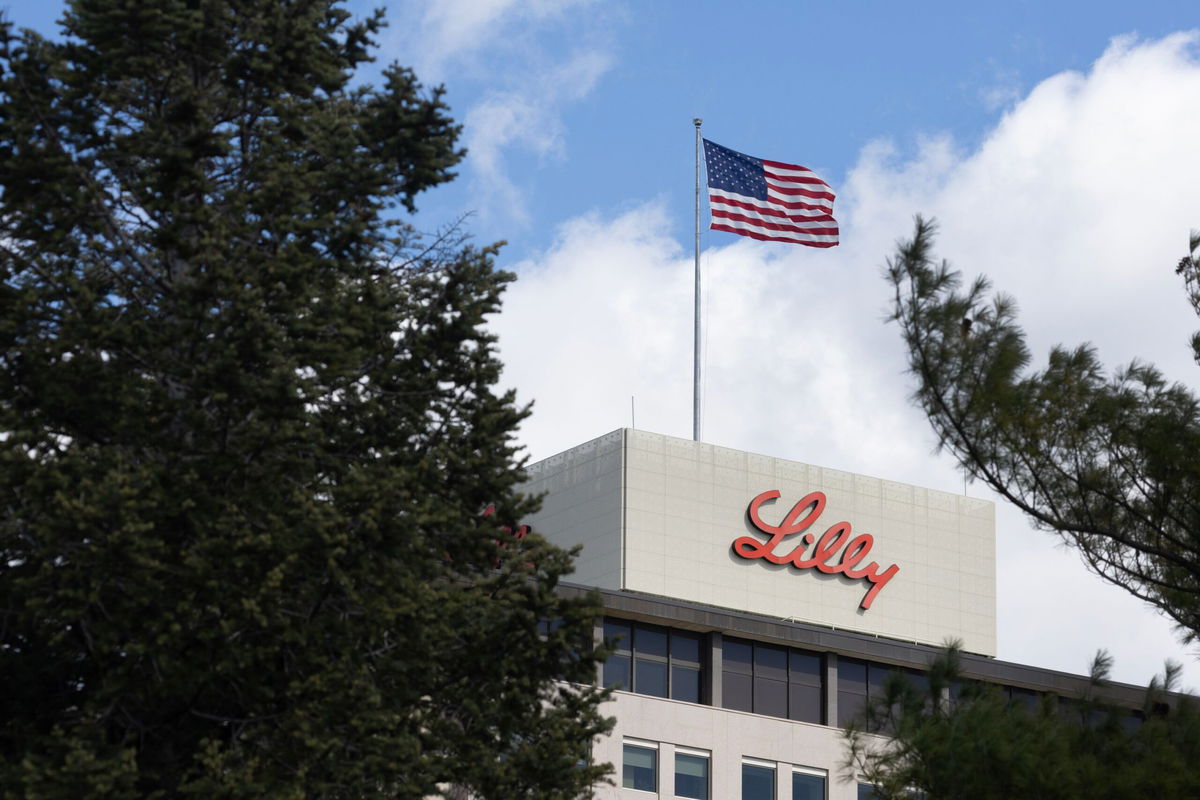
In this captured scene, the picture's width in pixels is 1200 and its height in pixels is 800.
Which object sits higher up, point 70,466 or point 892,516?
point 892,516

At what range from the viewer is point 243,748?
75.6 feet

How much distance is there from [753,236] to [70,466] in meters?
28.7

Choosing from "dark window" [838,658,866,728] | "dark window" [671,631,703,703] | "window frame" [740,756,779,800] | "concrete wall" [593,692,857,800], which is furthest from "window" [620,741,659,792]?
"dark window" [838,658,866,728]

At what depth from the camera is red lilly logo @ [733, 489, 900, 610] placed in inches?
2128

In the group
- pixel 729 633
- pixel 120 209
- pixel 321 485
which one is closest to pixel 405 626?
pixel 321 485

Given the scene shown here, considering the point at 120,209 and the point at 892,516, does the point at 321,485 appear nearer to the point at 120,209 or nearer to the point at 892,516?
the point at 120,209

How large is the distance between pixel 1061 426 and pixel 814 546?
31.6 m

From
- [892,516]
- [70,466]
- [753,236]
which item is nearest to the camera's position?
[70,466]

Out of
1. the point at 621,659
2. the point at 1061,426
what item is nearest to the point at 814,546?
the point at 621,659

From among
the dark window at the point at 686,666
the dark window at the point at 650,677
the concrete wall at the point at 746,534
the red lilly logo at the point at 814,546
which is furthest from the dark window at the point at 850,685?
the dark window at the point at 650,677

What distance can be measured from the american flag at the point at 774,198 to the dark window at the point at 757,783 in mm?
13464

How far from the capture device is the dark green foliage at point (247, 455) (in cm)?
2205

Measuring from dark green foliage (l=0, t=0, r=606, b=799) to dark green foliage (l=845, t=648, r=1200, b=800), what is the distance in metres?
4.05

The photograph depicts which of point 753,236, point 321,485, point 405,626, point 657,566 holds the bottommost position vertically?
point 405,626
